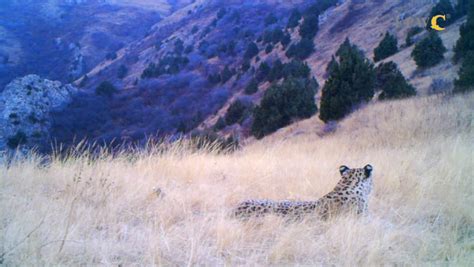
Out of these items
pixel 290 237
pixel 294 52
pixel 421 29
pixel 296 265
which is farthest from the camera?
pixel 294 52

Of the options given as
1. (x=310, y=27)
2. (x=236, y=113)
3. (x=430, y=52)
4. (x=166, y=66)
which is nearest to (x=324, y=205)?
(x=430, y=52)

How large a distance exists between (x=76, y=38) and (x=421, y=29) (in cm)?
6099

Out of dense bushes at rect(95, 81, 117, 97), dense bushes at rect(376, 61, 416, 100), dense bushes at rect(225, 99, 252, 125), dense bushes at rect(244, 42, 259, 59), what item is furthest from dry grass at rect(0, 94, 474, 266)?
dense bushes at rect(244, 42, 259, 59)

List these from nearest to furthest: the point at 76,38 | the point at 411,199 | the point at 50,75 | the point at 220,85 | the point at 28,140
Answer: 1. the point at 411,199
2. the point at 28,140
3. the point at 220,85
4. the point at 50,75
5. the point at 76,38

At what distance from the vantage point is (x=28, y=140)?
2192 cm

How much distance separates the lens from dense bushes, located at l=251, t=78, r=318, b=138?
74.2ft

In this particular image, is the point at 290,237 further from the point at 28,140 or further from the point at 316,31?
the point at 316,31

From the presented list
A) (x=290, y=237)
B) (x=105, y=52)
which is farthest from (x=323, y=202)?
(x=105, y=52)

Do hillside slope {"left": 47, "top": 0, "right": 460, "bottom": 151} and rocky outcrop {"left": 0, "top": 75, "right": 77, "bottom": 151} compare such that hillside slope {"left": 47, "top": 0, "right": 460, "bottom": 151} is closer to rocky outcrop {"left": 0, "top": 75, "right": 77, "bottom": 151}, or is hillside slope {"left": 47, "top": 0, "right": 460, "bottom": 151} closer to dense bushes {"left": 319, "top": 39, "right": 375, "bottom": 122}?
rocky outcrop {"left": 0, "top": 75, "right": 77, "bottom": 151}

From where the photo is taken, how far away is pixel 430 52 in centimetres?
2180

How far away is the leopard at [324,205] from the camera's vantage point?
3496 millimetres

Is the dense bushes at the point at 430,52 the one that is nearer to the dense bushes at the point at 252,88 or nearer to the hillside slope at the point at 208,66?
the hillside slope at the point at 208,66

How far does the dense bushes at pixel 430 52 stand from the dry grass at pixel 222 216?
59.0 ft

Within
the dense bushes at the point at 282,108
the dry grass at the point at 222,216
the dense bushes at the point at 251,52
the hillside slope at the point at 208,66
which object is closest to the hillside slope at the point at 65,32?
the hillside slope at the point at 208,66
